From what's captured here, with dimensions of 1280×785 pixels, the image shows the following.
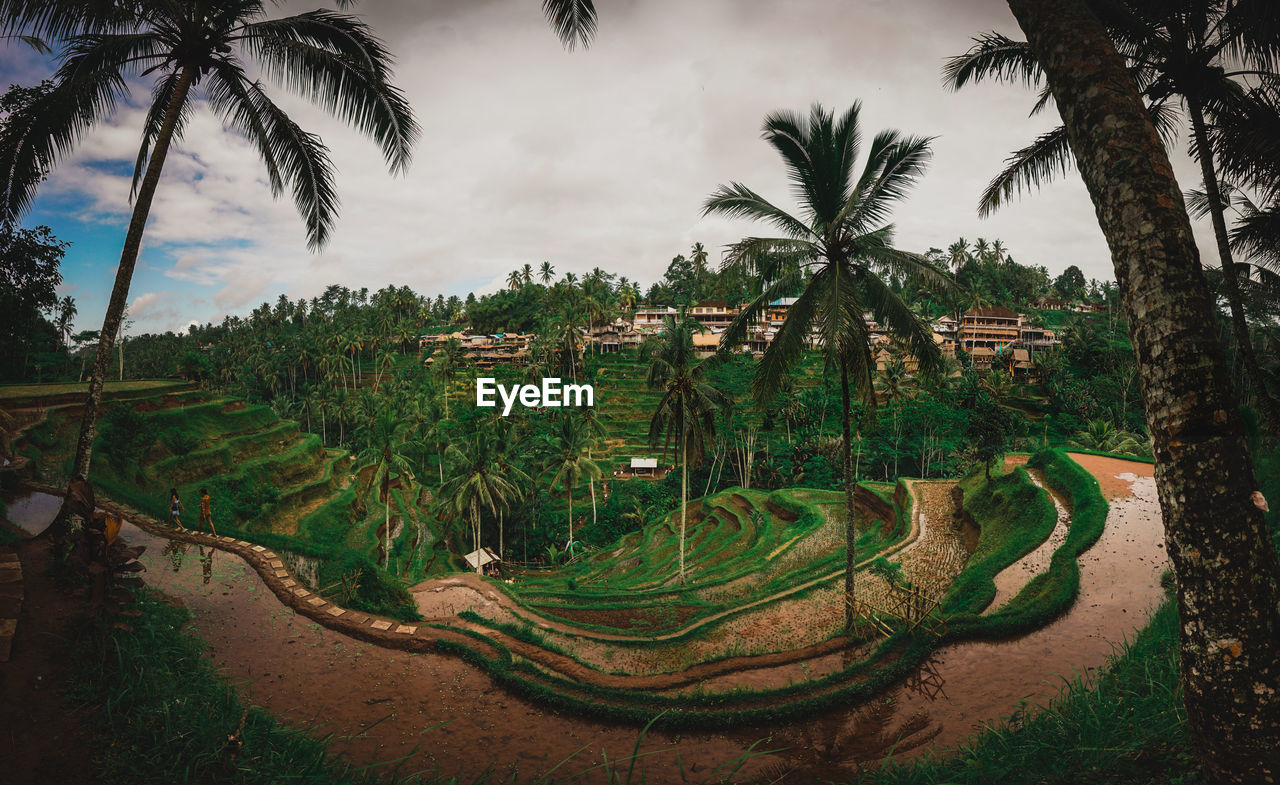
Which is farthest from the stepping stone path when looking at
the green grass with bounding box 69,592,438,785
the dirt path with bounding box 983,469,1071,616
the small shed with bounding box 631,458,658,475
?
the small shed with bounding box 631,458,658,475

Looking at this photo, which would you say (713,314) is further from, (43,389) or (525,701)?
(525,701)

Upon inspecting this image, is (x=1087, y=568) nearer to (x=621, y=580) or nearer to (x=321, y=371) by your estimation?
(x=621, y=580)

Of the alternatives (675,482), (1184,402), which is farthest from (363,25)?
(675,482)

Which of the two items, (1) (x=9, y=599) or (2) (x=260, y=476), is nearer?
(1) (x=9, y=599)

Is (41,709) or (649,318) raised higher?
(649,318)

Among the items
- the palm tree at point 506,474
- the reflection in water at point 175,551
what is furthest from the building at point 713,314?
the reflection in water at point 175,551

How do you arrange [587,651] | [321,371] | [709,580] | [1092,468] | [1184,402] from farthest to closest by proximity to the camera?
[321,371]
[1092,468]
[709,580]
[587,651]
[1184,402]

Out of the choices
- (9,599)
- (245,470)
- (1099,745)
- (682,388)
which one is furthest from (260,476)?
(1099,745)
